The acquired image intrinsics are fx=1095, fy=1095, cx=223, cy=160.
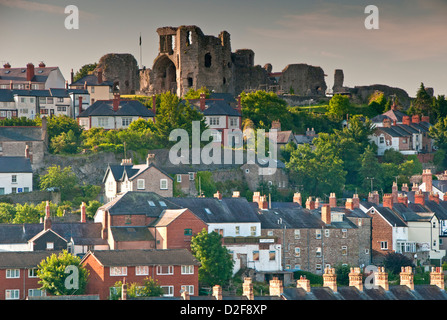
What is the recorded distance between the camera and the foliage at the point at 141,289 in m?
45.4

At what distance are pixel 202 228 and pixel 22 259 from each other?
10.1m

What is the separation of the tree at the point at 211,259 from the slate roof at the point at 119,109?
28266mm

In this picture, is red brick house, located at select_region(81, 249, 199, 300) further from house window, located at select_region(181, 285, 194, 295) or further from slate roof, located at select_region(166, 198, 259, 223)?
slate roof, located at select_region(166, 198, 259, 223)

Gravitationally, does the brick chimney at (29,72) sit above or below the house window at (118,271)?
above

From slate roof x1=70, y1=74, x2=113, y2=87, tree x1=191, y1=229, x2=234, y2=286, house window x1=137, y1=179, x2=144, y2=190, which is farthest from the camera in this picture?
slate roof x1=70, y1=74, x2=113, y2=87

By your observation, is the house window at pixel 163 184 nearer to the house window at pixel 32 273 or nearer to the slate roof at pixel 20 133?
the slate roof at pixel 20 133

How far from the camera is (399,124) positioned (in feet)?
297

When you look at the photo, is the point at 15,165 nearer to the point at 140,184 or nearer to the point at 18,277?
the point at 140,184

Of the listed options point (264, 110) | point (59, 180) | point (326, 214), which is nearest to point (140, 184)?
point (59, 180)

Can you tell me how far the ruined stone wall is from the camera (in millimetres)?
97875

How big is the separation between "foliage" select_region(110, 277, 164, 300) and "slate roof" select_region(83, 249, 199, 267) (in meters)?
1.14

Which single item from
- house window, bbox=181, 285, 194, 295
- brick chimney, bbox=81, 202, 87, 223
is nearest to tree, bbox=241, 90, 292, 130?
brick chimney, bbox=81, 202, 87, 223

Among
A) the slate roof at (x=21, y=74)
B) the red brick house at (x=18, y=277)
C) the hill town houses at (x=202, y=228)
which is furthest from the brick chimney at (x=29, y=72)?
the red brick house at (x=18, y=277)
